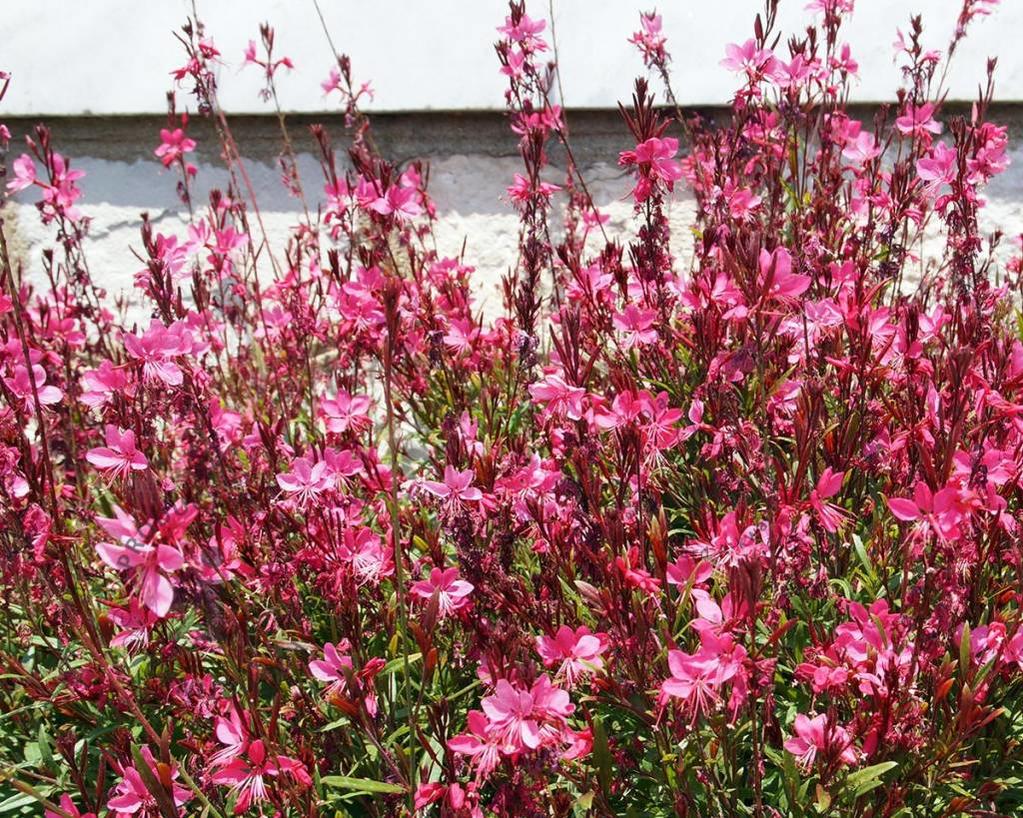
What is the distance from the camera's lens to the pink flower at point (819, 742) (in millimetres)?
1736

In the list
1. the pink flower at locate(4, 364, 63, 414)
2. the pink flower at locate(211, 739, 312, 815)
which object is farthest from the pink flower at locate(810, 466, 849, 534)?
the pink flower at locate(4, 364, 63, 414)

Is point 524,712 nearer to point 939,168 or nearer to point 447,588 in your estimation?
point 447,588

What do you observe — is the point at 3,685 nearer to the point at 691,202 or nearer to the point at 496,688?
the point at 496,688

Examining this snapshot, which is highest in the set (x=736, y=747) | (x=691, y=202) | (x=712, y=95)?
(x=712, y=95)

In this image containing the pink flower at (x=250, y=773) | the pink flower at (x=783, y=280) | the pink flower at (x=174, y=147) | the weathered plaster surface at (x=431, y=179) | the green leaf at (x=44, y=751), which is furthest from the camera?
the weathered plaster surface at (x=431, y=179)

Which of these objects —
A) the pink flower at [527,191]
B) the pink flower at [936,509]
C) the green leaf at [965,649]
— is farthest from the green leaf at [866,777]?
the pink flower at [527,191]

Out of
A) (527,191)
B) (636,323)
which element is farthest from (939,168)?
(527,191)

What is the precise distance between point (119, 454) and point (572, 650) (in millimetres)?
938

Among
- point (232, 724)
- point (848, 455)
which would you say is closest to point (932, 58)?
point (848, 455)

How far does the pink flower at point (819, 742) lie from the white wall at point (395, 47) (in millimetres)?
3303

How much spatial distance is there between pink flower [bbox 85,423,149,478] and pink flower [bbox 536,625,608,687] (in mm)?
827

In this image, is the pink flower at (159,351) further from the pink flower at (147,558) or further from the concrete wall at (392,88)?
the concrete wall at (392,88)

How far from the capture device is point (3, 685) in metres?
2.46

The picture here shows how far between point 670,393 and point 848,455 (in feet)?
2.91
